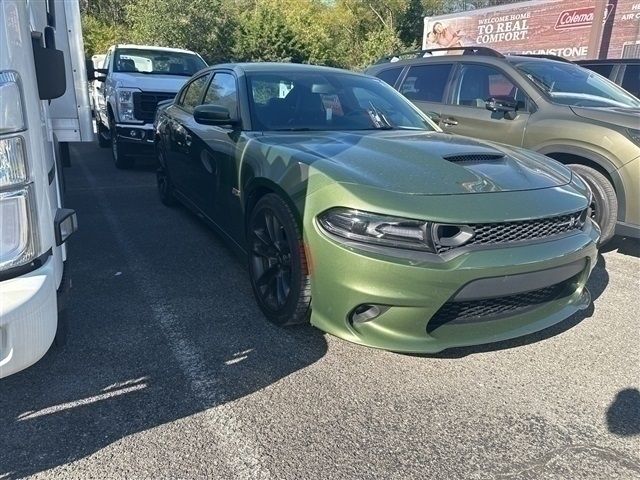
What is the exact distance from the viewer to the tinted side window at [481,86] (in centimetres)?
573

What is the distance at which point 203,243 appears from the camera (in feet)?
16.1

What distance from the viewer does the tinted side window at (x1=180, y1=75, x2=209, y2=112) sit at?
498cm

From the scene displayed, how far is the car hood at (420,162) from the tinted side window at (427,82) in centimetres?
282

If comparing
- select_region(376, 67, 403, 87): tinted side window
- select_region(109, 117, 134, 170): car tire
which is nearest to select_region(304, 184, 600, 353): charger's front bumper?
select_region(376, 67, 403, 87): tinted side window

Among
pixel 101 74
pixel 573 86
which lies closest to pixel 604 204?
pixel 573 86

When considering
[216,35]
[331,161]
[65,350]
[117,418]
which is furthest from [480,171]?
[216,35]

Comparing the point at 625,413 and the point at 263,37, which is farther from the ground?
the point at 263,37

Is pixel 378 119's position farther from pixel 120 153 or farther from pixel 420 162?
pixel 120 153

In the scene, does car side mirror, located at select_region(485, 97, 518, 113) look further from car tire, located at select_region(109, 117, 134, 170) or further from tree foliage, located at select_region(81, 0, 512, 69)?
tree foliage, located at select_region(81, 0, 512, 69)

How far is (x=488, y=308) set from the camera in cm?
277

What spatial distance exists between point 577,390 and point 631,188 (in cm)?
247

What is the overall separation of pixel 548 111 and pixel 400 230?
3.39m

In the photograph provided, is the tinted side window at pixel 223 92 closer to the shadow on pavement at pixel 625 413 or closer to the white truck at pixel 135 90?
the shadow on pavement at pixel 625 413

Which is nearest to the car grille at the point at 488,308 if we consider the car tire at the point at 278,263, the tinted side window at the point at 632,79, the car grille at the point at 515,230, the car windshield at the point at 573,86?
the car grille at the point at 515,230
